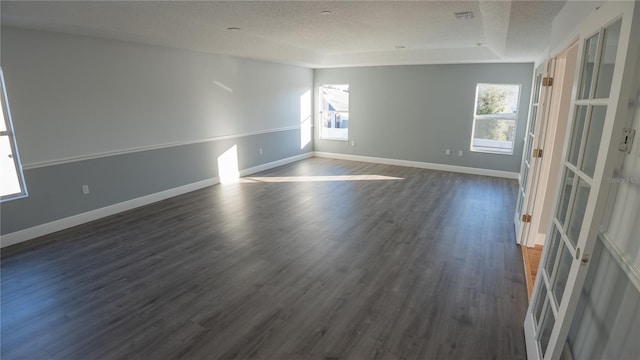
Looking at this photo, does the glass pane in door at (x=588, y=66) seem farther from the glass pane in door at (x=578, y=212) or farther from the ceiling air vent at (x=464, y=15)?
the ceiling air vent at (x=464, y=15)

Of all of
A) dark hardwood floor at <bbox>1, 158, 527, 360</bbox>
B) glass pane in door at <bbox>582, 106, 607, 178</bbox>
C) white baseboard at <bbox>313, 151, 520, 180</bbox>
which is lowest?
dark hardwood floor at <bbox>1, 158, 527, 360</bbox>

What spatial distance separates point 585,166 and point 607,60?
486 millimetres

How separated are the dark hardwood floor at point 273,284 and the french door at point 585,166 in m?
0.55

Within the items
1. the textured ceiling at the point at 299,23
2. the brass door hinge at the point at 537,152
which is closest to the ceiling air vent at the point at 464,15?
the textured ceiling at the point at 299,23

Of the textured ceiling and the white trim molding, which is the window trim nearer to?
the textured ceiling

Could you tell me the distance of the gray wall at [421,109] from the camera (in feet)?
21.4

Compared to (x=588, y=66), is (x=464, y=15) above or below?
above

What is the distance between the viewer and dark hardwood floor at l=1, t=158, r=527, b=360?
223 centimetres

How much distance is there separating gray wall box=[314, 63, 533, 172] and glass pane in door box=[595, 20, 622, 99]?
5469 mm

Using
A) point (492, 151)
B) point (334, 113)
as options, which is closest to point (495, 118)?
point (492, 151)

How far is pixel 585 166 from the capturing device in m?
1.61

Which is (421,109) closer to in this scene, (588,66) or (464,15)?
(464,15)

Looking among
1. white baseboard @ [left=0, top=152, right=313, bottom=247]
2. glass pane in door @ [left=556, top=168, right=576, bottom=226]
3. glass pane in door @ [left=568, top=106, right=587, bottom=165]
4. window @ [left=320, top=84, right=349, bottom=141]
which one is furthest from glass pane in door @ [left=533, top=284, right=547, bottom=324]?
window @ [left=320, top=84, right=349, bottom=141]

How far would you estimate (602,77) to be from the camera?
150 centimetres
